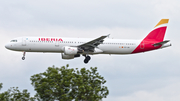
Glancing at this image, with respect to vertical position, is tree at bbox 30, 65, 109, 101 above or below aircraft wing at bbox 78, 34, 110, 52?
below

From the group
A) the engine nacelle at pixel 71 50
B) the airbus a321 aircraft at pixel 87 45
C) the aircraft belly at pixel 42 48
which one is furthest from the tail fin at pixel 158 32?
the aircraft belly at pixel 42 48

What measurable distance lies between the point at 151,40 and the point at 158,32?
2.68 m

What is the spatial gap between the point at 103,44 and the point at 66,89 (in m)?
12.8

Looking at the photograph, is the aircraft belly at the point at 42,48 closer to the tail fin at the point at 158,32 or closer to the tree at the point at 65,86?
the tree at the point at 65,86

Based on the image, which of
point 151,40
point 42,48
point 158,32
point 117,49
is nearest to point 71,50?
point 42,48

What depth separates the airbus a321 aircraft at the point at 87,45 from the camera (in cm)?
5991

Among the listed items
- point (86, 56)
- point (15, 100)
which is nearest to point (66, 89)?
point (15, 100)

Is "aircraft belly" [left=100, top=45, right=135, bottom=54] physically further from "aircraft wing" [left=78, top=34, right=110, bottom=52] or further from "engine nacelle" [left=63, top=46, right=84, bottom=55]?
"engine nacelle" [left=63, top=46, right=84, bottom=55]

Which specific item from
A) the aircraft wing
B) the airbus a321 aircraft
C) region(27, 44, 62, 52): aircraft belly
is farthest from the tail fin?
region(27, 44, 62, 52): aircraft belly

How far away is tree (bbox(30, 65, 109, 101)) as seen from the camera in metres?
52.8

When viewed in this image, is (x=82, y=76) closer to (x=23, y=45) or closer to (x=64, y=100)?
(x=64, y=100)

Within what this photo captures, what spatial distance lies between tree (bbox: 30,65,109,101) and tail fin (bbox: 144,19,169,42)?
53.5 feet

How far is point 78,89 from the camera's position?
53.2m

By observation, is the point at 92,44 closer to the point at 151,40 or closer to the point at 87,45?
the point at 87,45
